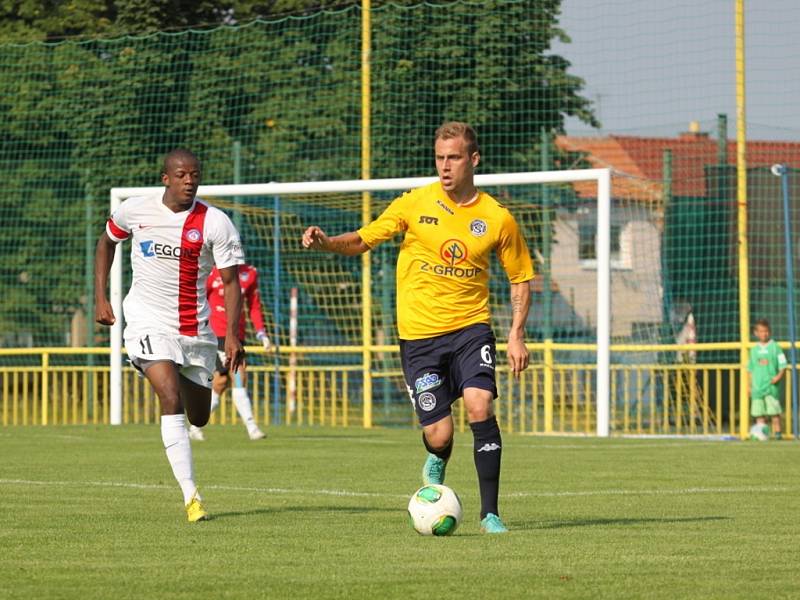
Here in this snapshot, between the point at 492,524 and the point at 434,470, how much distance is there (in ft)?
2.03

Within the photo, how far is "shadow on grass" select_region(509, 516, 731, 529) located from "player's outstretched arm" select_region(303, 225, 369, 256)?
5.76ft

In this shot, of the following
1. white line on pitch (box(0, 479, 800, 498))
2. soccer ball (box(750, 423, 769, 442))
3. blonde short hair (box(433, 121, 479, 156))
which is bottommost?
soccer ball (box(750, 423, 769, 442))

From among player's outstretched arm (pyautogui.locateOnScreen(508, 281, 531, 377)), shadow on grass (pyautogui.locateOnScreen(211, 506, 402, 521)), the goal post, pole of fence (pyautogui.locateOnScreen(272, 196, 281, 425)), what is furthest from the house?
player's outstretched arm (pyautogui.locateOnScreen(508, 281, 531, 377))

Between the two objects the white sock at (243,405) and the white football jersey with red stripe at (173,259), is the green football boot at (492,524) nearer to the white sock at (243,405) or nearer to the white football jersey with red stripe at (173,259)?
the white football jersey with red stripe at (173,259)

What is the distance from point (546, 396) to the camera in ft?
73.8

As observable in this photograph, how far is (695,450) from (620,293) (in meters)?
8.19

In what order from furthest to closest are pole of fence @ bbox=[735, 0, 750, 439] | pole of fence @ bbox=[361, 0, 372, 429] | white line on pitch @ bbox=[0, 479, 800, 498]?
pole of fence @ bbox=[361, 0, 372, 429] < pole of fence @ bbox=[735, 0, 750, 439] < white line on pitch @ bbox=[0, 479, 800, 498]

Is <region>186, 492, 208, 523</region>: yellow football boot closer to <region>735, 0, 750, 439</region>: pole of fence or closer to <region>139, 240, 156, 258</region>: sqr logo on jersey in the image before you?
<region>139, 240, 156, 258</region>: sqr logo on jersey

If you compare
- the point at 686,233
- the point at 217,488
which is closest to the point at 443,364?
the point at 217,488

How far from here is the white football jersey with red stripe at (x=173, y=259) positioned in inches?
408

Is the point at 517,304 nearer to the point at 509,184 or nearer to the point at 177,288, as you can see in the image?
the point at 177,288

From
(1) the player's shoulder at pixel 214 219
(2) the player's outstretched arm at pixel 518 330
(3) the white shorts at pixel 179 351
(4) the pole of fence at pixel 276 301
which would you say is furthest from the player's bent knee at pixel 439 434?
(4) the pole of fence at pixel 276 301

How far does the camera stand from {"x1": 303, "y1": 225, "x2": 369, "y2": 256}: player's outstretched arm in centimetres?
891

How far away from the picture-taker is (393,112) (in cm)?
2558
